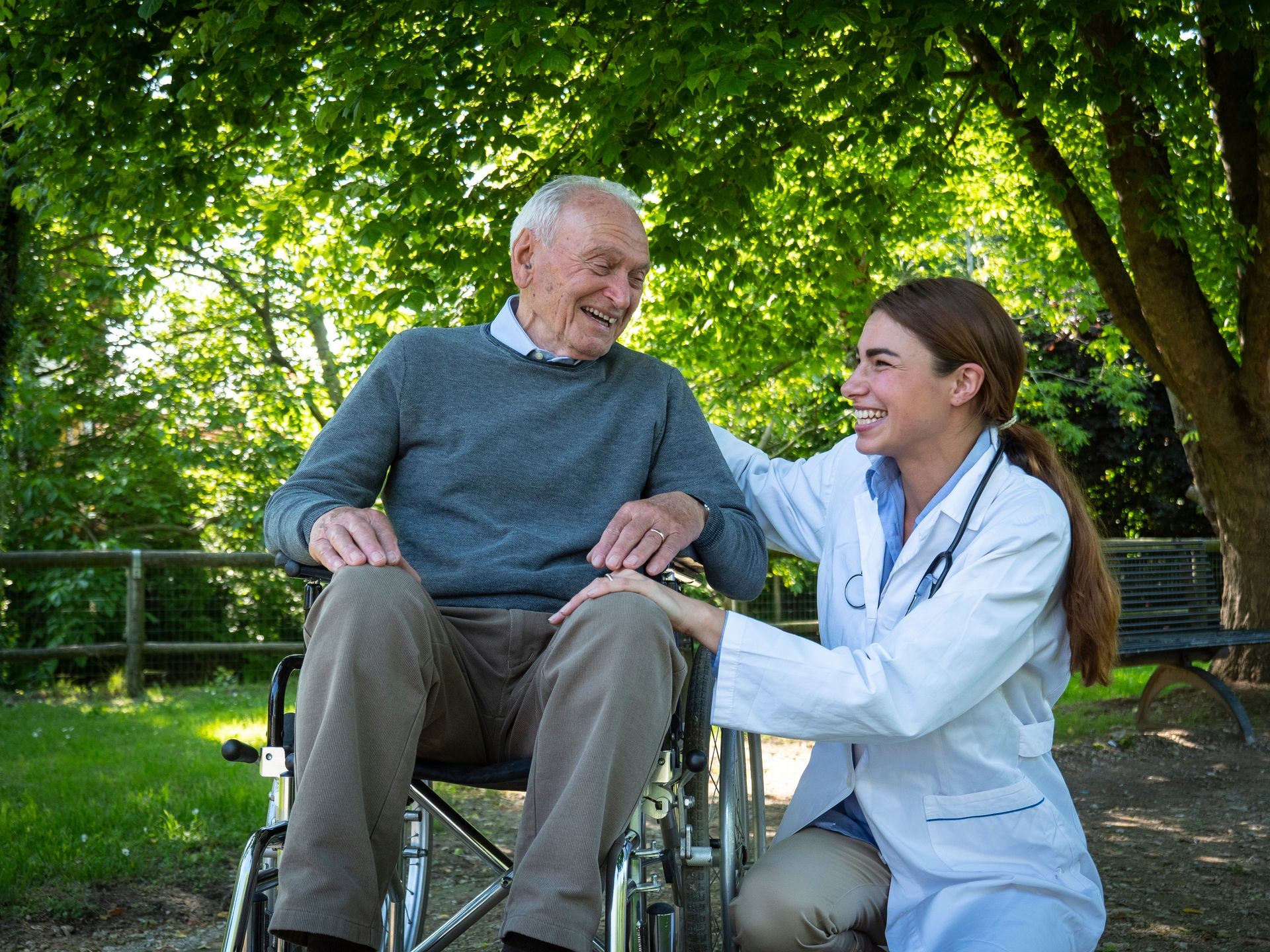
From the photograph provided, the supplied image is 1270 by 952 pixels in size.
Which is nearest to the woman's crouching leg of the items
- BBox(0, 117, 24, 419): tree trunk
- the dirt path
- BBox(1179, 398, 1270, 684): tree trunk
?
the dirt path

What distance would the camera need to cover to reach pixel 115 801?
4.66 meters

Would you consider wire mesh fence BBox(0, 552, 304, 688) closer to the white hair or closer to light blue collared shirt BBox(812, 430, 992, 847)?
the white hair

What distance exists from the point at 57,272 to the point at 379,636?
348 inches

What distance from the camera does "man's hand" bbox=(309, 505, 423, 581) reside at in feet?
6.47

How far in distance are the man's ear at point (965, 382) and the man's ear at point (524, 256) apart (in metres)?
0.96

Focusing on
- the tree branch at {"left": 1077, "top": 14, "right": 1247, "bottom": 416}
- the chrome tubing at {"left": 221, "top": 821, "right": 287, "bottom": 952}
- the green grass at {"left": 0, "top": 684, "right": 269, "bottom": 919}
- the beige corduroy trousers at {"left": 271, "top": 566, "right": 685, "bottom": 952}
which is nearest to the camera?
the beige corduroy trousers at {"left": 271, "top": 566, "right": 685, "bottom": 952}

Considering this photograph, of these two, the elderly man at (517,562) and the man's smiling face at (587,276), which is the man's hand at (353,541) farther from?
the man's smiling face at (587,276)

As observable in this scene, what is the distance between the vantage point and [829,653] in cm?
196

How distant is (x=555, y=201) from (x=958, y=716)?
54.5 inches

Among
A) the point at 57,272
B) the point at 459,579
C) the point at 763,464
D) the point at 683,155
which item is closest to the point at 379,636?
the point at 459,579

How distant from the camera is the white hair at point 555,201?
→ 8.70 feet

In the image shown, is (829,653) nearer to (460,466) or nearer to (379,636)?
(379,636)

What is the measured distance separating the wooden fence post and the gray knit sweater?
20.7 ft

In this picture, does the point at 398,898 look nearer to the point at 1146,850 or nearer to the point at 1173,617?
the point at 1146,850
